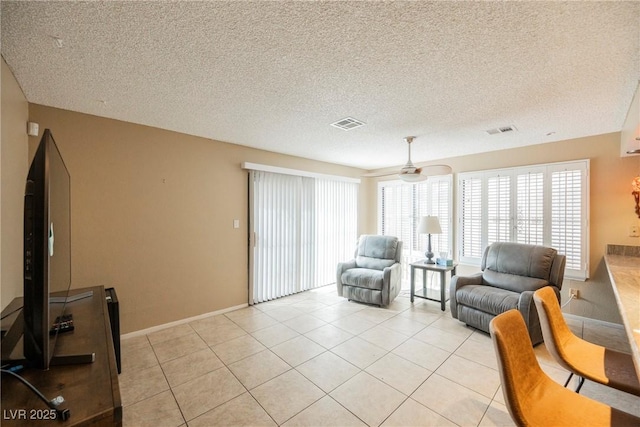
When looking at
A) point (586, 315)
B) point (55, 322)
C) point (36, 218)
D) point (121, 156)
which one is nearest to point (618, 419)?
point (36, 218)

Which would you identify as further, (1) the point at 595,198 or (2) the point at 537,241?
(2) the point at 537,241

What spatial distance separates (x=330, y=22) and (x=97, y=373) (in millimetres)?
1921

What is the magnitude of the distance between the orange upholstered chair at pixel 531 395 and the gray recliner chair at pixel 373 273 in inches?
98.5

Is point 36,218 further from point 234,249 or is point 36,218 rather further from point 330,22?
point 234,249

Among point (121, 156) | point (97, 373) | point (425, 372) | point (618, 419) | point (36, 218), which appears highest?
point (121, 156)

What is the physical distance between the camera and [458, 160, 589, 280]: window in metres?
3.51

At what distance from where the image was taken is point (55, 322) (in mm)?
1425

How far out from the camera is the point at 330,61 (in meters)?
1.80

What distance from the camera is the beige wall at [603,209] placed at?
324cm

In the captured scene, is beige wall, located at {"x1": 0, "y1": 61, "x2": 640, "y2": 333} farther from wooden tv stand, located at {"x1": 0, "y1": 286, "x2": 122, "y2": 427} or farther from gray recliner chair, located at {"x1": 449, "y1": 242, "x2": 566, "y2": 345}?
wooden tv stand, located at {"x1": 0, "y1": 286, "x2": 122, "y2": 427}

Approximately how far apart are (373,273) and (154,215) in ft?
10.1

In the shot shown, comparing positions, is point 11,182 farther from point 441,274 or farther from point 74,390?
point 441,274

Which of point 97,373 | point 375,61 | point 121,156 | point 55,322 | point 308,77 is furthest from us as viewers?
point 121,156

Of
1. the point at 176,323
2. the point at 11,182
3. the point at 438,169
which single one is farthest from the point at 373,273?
the point at 11,182
